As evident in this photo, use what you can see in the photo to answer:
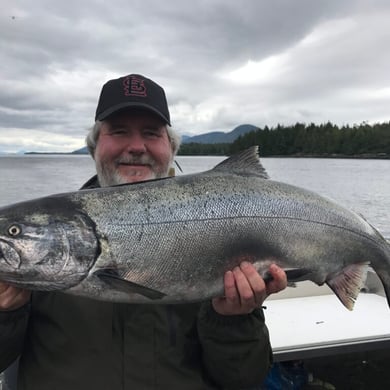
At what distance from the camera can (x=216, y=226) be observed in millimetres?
2895

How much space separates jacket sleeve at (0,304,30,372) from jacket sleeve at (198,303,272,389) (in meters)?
1.18

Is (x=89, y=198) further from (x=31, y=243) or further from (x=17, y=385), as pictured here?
(x=17, y=385)

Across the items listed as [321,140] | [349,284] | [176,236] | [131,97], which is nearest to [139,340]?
[176,236]

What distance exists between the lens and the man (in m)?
2.89

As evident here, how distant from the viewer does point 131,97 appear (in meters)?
3.80

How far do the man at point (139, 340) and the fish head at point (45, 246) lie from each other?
26 cm

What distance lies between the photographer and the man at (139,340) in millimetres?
2889

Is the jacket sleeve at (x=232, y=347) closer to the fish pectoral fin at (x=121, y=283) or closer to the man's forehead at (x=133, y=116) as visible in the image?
the fish pectoral fin at (x=121, y=283)

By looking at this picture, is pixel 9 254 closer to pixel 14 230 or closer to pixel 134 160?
pixel 14 230

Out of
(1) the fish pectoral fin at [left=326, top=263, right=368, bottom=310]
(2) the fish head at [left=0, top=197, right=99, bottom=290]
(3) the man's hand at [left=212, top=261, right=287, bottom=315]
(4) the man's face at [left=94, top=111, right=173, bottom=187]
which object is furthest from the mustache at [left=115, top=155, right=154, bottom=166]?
(1) the fish pectoral fin at [left=326, top=263, right=368, bottom=310]

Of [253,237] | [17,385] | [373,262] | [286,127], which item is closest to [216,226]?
[253,237]

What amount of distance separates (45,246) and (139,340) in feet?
2.99

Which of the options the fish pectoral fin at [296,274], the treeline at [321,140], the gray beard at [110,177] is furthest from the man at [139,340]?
the treeline at [321,140]

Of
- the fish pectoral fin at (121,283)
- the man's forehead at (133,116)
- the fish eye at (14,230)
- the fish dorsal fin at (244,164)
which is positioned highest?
the man's forehead at (133,116)
